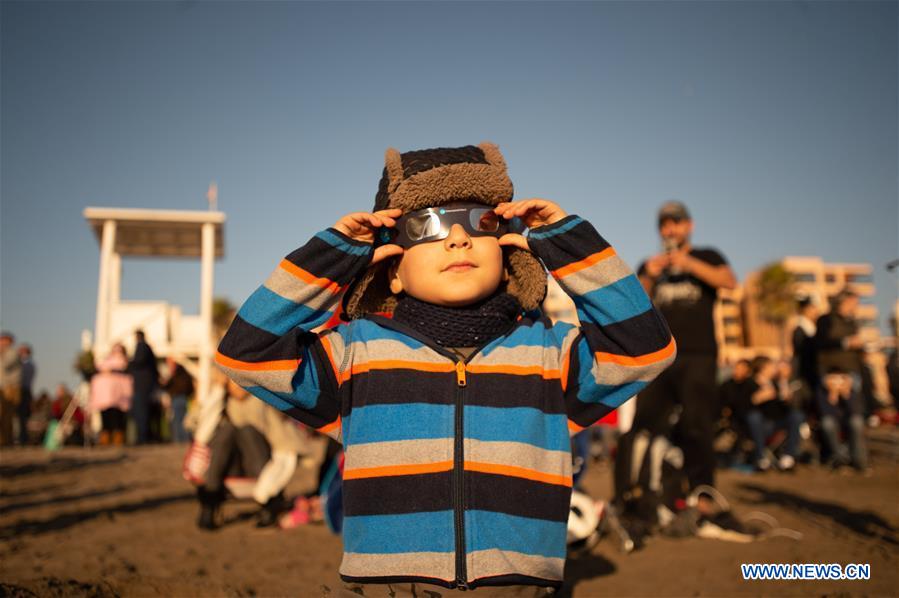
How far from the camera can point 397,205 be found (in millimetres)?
2195

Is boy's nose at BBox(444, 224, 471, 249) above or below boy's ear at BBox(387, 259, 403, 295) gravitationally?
above

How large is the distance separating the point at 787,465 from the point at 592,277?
7.81m

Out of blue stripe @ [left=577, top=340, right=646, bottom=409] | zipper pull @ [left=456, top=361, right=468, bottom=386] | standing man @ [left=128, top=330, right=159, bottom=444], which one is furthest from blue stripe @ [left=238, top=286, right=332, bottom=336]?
standing man @ [left=128, top=330, right=159, bottom=444]

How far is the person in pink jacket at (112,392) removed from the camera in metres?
11.8

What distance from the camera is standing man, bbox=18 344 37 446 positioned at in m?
12.3

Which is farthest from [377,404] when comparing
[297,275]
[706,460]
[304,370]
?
[706,460]

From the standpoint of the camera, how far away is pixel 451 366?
2020mm

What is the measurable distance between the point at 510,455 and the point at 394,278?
2.51 ft

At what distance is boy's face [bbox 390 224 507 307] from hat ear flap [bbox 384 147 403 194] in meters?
0.23

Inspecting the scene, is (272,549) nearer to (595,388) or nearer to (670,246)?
(595,388)

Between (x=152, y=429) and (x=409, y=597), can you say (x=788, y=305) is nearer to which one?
(x=152, y=429)

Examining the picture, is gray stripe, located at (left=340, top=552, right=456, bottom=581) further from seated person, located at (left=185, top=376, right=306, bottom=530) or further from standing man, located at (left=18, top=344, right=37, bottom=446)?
standing man, located at (left=18, top=344, right=37, bottom=446)

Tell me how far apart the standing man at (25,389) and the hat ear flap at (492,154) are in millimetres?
12591

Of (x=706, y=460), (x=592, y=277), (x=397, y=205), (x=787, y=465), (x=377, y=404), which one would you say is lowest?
(x=787, y=465)
